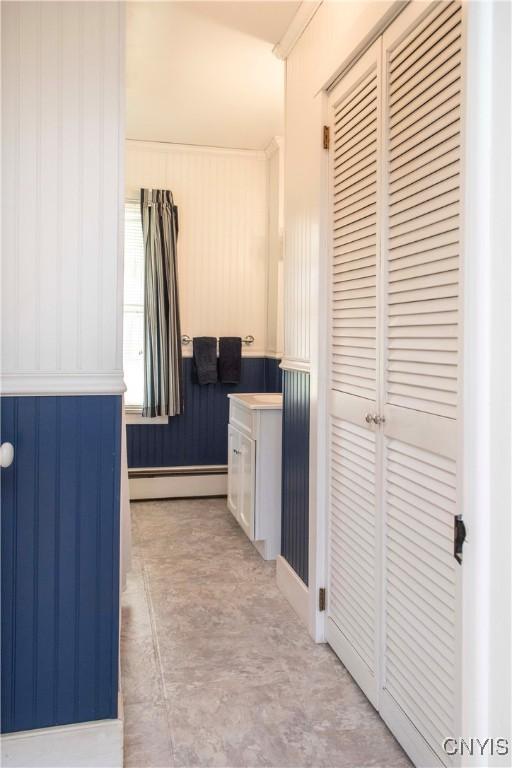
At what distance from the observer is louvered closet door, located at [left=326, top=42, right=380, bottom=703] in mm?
2012

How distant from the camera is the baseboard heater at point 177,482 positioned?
460 cm

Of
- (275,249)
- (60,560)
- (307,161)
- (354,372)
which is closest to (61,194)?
(60,560)

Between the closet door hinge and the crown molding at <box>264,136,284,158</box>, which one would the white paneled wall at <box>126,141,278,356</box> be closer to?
the crown molding at <box>264,136,284,158</box>

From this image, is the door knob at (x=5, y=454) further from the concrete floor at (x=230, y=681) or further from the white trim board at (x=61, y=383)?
the concrete floor at (x=230, y=681)

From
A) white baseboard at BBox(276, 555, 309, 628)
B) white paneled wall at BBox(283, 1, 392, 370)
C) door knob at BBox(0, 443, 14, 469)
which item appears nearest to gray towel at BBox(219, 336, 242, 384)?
white paneled wall at BBox(283, 1, 392, 370)

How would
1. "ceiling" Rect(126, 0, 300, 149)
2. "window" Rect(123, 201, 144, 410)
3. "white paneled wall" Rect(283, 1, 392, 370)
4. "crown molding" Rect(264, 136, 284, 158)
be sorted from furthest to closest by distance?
"window" Rect(123, 201, 144, 410)
"crown molding" Rect(264, 136, 284, 158)
"ceiling" Rect(126, 0, 300, 149)
"white paneled wall" Rect(283, 1, 392, 370)

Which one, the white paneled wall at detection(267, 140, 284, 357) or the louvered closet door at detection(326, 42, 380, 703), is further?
the white paneled wall at detection(267, 140, 284, 357)

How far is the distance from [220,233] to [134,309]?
87cm

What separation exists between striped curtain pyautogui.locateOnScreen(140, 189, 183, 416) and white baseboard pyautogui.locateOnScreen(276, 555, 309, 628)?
1816 millimetres

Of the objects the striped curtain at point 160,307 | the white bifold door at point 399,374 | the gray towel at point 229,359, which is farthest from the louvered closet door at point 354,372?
the gray towel at point 229,359

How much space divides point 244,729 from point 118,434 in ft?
3.24

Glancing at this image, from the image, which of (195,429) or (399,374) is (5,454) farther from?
(195,429)

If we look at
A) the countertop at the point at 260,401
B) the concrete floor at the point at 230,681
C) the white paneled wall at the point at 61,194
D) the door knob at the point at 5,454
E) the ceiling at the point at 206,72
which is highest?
the ceiling at the point at 206,72

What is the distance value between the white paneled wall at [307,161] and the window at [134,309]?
1869 millimetres
